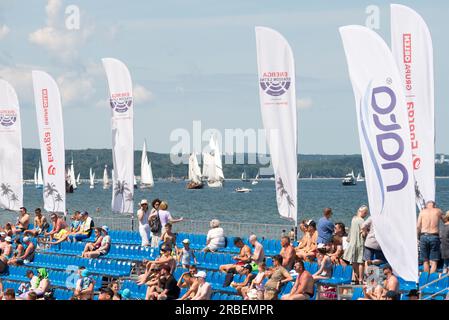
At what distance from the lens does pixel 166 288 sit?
56.7ft

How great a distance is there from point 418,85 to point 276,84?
355 cm

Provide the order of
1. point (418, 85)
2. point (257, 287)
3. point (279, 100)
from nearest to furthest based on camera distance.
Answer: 1. point (257, 287)
2. point (418, 85)
3. point (279, 100)

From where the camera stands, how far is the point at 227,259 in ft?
66.1

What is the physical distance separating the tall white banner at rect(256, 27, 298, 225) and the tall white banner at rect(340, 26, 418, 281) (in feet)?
23.1

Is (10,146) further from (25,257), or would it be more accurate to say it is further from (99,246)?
(99,246)

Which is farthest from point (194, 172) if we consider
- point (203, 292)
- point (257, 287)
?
point (203, 292)

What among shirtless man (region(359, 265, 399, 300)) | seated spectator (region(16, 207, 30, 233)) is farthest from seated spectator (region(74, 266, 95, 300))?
seated spectator (region(16, 207, 30, 233))

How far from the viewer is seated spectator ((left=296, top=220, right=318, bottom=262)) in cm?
1859

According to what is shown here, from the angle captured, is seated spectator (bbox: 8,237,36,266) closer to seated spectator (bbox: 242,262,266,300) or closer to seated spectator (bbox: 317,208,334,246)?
seated spectator (bbox: 317,208,334,246)

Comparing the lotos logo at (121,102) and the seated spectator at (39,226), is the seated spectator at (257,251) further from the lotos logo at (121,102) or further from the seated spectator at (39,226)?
the seated spectator at (39,226)

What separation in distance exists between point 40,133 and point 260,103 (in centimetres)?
890
